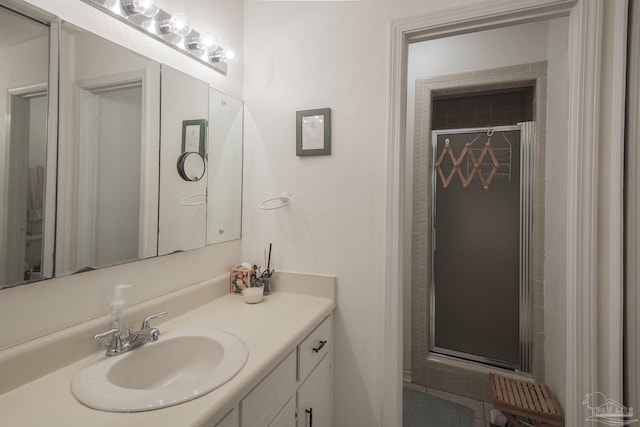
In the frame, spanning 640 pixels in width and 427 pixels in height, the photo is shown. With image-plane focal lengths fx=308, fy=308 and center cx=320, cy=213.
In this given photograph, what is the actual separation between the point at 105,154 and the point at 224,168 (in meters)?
0.57

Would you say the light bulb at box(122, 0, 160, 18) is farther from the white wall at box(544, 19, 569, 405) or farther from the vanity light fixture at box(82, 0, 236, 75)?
the white wall at box(544, 19, 569, 405)

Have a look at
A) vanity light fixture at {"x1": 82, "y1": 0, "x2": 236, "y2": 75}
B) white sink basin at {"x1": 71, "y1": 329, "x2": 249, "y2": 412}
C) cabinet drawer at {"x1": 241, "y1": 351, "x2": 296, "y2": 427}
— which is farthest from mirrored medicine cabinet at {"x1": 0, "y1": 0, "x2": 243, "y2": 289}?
cabinet drawer at {"x1": 241, "y1": 351, "x2": 296, "y2": 427}

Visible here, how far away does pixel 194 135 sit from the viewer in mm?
1354

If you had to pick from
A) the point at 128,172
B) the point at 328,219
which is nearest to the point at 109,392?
the point at 128,172

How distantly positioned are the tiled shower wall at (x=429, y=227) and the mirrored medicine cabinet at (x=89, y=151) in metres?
1.42

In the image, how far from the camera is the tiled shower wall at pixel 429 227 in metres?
1.92

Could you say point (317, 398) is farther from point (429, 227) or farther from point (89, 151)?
point (429, 227)

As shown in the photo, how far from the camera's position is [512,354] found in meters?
2.18

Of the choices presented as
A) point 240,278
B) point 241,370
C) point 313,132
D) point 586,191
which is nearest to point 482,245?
point 586,191

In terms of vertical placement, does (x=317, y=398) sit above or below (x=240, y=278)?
below

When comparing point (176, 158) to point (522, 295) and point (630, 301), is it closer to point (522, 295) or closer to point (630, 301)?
point (630, 301)

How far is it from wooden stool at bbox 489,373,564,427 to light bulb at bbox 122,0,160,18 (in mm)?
2366

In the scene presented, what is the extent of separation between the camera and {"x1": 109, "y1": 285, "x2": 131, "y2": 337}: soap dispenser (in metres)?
0.99

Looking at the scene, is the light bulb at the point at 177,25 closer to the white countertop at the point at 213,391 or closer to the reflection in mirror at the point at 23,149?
the reflection in mirror at the point at 23,149
